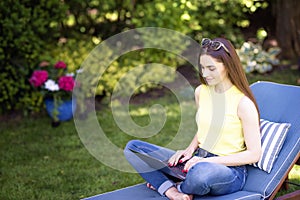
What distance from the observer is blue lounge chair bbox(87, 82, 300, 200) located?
2.57m

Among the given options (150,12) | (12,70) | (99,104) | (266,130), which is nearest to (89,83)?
(99,104)

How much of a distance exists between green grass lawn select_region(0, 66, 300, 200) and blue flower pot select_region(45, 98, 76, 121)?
0.07 m

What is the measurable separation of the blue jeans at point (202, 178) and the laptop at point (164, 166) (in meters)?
0.03

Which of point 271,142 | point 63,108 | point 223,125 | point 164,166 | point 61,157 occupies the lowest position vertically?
point 61,157

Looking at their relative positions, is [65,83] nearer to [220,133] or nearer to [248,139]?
[220,133]

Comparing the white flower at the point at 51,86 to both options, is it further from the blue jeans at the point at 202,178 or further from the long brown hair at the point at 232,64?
the long brown hair at the point at 232,64

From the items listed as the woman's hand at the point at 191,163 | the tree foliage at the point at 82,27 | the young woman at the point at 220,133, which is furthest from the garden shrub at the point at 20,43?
the woman's hand at the point at 191,163

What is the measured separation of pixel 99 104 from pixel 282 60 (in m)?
2.82

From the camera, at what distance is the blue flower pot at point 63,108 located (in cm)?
507

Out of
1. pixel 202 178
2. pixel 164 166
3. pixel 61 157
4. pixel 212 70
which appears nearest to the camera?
pixel 202 178

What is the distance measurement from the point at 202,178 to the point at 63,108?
2909 mm

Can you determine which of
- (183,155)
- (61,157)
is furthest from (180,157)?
(61,157)

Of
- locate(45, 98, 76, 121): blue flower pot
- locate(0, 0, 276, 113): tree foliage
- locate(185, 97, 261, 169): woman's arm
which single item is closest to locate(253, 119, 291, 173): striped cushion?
locate(185, 97, 261, 169): woman's arm

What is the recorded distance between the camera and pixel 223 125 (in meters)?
2.62
